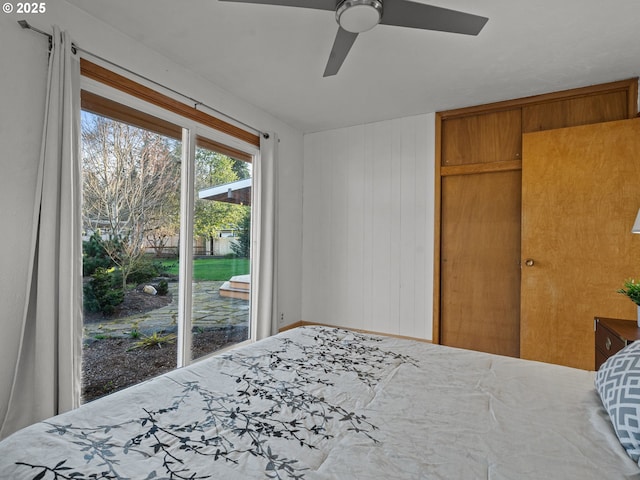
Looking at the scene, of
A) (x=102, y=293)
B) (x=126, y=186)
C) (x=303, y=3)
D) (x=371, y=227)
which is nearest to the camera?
(x=303, y=3)

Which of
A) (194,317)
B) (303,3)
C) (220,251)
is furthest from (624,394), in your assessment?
(220,251)

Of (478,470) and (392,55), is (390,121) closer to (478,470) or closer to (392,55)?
(392,55)

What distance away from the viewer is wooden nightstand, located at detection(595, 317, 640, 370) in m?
1.75

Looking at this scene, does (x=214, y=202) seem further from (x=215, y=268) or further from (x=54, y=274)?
(x=54, y=274)

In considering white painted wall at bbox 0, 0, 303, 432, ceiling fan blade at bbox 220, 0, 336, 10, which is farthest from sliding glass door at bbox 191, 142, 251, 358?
ceiling fan blade at bbox 220, 0, 336, 10

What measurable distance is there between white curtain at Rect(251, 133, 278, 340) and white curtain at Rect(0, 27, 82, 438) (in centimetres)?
171

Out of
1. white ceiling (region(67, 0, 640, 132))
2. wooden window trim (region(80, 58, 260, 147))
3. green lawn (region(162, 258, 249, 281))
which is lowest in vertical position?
green lawn (region(162, 258, 249, 281))

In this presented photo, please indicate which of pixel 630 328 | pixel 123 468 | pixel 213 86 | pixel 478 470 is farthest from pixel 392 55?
pixel 123 468

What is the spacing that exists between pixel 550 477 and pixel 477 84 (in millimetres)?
3109

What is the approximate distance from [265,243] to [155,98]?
165 centimetres

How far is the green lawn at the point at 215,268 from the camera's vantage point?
2.79 metres

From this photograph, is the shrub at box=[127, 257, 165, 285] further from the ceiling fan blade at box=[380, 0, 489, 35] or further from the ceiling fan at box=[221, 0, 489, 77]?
the ceiling fan blade at box=[380, 0, 489, 35]

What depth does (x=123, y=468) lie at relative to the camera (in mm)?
817

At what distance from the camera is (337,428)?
3.38ft
